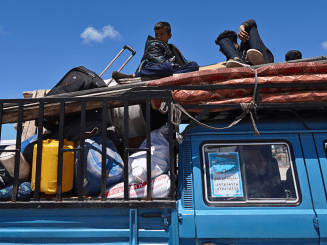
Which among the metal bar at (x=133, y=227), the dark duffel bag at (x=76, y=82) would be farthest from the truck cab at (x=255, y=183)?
the dark duffel bag at (x=76, y=82)

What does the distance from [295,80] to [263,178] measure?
1.00 m

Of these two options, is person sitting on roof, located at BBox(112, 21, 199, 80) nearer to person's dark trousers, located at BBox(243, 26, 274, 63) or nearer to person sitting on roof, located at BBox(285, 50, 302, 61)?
person's dark trousers, located at BBox(243, 26, 274, 63)

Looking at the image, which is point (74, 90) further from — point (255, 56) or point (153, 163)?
point (255, 56)

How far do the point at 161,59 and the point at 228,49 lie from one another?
1.18m

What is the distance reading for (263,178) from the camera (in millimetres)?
2041

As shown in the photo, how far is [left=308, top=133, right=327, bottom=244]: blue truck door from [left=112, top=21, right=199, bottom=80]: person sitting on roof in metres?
1.53

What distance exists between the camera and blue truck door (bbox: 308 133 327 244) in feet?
6.18

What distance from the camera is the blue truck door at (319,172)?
6.18ft

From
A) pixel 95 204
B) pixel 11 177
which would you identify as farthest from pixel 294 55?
pixel 11 177

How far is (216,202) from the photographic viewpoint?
201 centimetres

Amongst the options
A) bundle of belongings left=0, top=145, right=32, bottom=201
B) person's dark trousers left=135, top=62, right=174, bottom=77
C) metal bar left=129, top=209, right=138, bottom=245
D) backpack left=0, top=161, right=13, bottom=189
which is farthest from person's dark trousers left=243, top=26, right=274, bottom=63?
backpack left=0, top=161, right=13, bottom=189

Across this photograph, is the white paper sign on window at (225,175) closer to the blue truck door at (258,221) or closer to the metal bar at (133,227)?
the blue truck door at (258,221)

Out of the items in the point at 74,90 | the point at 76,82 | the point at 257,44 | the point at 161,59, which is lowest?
the point at 74,90

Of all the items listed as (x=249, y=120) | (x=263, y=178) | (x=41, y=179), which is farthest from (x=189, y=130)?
(x=41, y=179)
